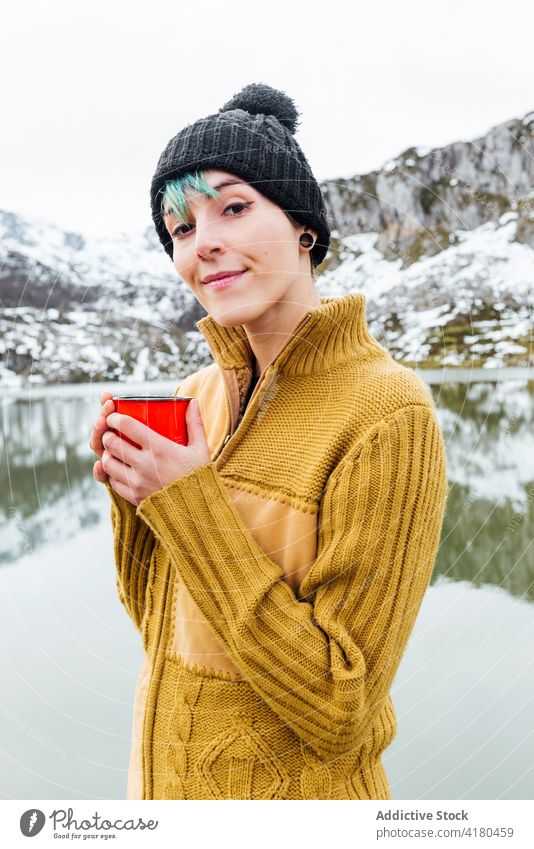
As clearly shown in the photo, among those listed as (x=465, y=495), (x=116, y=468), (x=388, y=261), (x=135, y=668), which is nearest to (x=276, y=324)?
(x=116, y=468)

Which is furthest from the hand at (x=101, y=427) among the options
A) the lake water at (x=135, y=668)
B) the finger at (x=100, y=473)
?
the lake water at (x=135, y=668)

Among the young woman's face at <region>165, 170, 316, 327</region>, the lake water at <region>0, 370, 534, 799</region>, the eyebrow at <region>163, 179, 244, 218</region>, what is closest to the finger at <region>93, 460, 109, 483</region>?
the young woman's face at <region>165, 170, 316, 327</region>

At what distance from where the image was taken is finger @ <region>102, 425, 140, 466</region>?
0.87m

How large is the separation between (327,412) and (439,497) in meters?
0.17

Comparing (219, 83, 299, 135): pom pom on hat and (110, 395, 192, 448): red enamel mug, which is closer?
(110, 395, 192, 448): red enamel mug

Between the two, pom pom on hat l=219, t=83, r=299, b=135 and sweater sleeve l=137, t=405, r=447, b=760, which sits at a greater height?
pom pom on hat l=219, t=83, r=299, b=135

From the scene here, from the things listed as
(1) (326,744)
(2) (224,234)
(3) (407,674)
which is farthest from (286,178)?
(3) (407,674)

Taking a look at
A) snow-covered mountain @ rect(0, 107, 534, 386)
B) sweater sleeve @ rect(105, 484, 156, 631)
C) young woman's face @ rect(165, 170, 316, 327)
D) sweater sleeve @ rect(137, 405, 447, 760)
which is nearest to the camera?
sweater sleeve @ rect(137, 405, 447, 760)

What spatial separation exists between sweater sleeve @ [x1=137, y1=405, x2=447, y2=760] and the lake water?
639 mm

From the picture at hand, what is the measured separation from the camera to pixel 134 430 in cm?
86

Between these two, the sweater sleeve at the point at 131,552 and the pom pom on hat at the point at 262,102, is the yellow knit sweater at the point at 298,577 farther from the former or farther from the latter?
the pom pom on hat at the point at 262,102

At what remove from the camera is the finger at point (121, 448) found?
874 millimetres

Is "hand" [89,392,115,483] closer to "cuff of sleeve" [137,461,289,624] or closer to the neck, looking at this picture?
"cuff of sleeve" [137,461,289,624]
